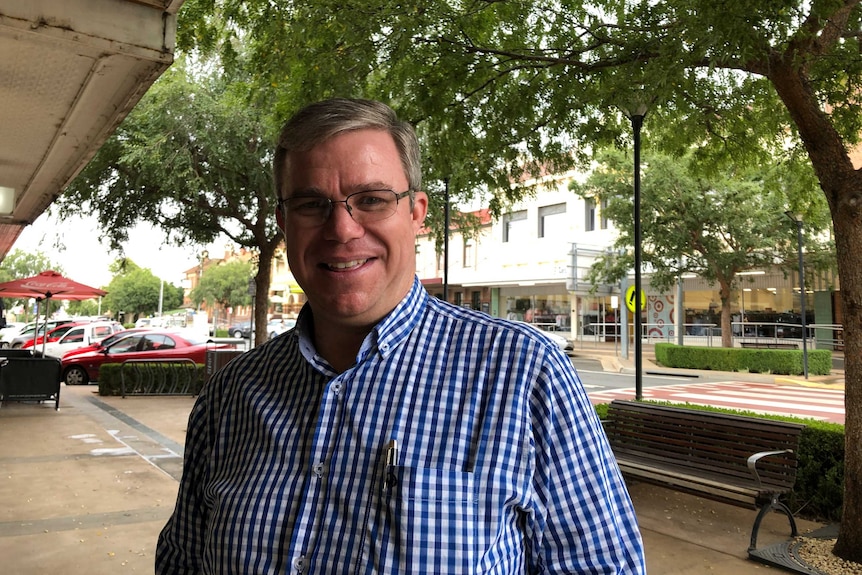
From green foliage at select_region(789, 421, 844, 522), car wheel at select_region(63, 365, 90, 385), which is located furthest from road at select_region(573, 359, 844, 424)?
car wheel at select_region(63, 365, 90, 385)

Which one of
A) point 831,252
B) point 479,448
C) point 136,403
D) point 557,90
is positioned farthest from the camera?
point 831,252

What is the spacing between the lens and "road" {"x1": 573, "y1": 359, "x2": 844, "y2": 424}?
45.6 feet

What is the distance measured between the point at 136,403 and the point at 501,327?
13339 millimetres

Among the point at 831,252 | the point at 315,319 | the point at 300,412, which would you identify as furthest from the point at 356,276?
the point at 831,252

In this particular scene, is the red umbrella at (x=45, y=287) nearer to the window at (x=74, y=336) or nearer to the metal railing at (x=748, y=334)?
the window at (x=74, y=336)

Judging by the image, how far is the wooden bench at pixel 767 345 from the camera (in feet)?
84.3

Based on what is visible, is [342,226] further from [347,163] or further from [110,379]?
[110,379]

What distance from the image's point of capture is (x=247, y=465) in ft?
4.77

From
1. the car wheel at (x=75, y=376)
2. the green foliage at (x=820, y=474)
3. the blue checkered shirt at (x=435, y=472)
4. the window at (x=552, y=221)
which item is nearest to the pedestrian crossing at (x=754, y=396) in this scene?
the green foliage at (x=820, y=474)

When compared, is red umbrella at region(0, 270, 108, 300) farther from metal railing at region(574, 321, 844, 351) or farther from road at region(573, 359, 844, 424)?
metal railing at region(574, 321, 844, 351)

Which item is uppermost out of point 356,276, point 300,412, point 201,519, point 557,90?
point 557,90

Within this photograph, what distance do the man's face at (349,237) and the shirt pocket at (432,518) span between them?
0.37 metres

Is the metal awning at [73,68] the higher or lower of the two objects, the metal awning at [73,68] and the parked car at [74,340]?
the higher

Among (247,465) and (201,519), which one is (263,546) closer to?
(247,465)
